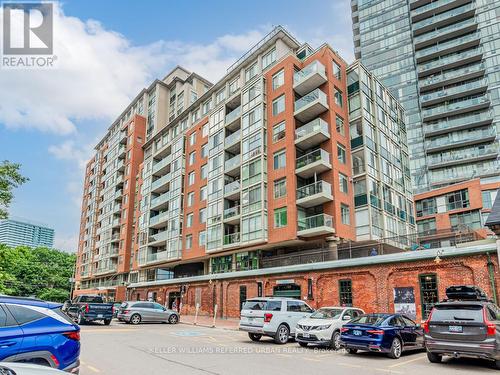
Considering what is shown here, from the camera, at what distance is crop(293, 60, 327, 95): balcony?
3283cm

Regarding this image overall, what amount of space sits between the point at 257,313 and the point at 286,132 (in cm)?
1982

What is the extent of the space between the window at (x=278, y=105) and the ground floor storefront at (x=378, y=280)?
45.6 ft

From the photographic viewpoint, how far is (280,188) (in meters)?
32.4

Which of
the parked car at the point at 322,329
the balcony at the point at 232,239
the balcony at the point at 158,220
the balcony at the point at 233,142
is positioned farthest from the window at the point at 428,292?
the balcony at the point at 158,220

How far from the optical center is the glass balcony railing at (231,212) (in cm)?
3600

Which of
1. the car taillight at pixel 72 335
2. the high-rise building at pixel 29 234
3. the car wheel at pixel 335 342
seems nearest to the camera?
the car taillight at pixel 72 335

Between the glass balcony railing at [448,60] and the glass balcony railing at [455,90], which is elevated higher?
the glass balcony railing at [448,60]

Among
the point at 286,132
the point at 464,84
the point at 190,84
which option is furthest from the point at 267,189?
the point at 464,84

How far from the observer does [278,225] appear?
1240 inches

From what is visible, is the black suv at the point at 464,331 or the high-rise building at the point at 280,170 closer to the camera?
the black suv at the point at 464,331

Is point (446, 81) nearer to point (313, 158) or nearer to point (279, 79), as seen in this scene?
point (279, 79)

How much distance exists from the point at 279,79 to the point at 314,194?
11.6 m

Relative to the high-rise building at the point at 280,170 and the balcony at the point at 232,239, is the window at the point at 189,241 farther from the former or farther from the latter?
the balcony at the point at 232,239

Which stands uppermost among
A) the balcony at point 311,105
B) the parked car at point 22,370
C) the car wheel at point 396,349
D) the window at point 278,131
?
the balcony at point 311,105
